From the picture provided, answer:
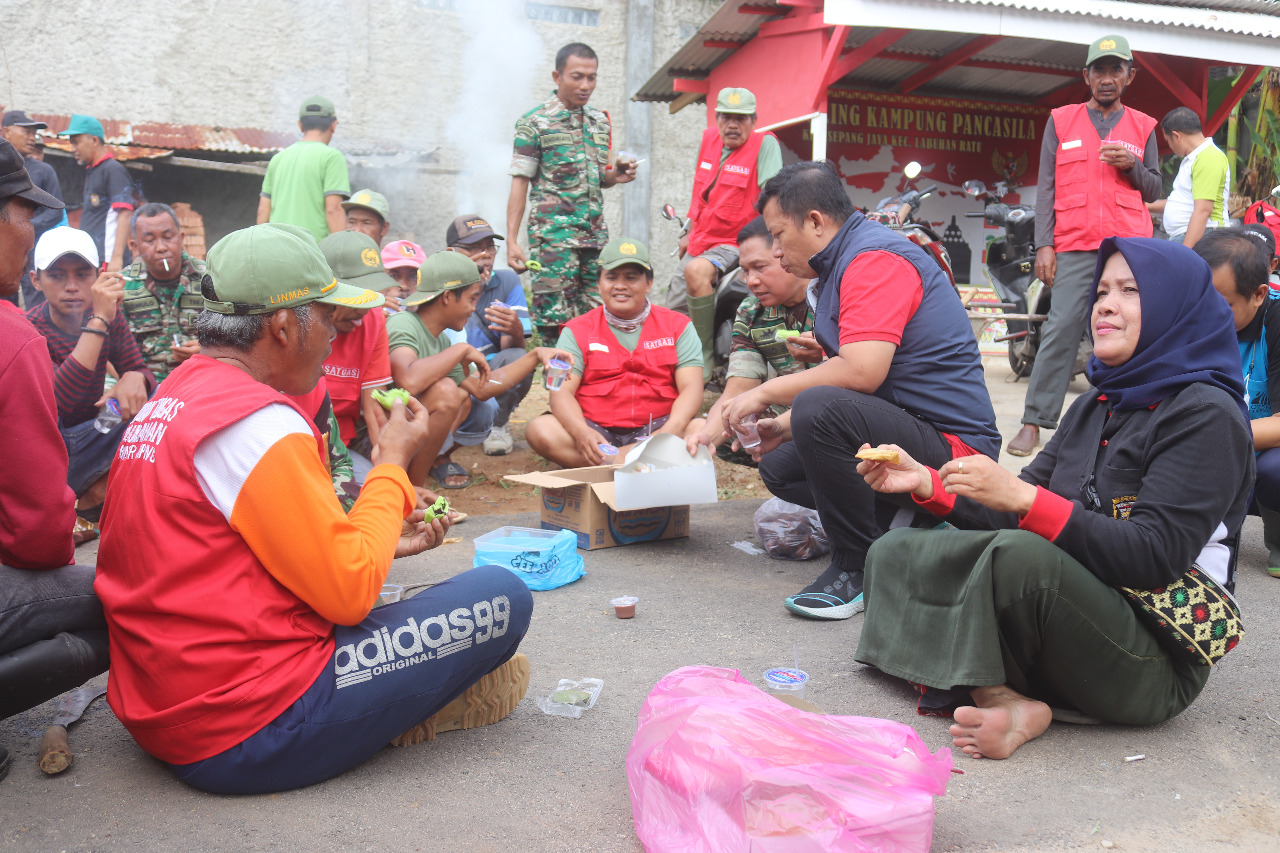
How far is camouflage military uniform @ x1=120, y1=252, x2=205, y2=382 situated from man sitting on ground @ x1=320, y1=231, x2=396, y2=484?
3.37ft

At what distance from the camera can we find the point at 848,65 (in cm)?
940

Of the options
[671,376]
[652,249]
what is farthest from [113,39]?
[671,376]

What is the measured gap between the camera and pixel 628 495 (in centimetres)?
427

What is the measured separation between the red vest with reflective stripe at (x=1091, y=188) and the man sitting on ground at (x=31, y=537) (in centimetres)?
557

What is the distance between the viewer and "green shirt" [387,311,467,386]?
5.16 meters

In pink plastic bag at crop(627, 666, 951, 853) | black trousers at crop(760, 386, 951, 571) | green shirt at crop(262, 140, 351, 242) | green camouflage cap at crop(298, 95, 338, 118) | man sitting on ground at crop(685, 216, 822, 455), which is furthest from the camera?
green camouflage cap at crop(298, 95, 338, 118)

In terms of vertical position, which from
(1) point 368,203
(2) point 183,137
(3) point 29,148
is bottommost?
(1) point 368,203

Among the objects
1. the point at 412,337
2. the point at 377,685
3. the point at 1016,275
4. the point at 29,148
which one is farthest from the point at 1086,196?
the point at 29,148

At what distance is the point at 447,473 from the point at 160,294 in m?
1.86

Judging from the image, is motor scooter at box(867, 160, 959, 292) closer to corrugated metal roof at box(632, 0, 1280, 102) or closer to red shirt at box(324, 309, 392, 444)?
corrugated metal roof at box(632, 0, 1280, 102)

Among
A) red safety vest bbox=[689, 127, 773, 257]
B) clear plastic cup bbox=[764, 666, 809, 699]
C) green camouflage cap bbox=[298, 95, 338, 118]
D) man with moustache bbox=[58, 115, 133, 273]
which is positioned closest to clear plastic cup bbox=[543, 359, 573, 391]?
red safety vest bbox=[689, 127, 773, 257]

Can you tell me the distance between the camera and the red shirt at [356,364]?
4.57 meters

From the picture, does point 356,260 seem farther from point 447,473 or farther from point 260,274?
point 260,274

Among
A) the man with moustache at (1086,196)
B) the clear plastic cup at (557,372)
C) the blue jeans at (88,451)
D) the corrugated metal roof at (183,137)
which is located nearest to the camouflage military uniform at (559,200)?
the clear plastic cup at (557,372)
